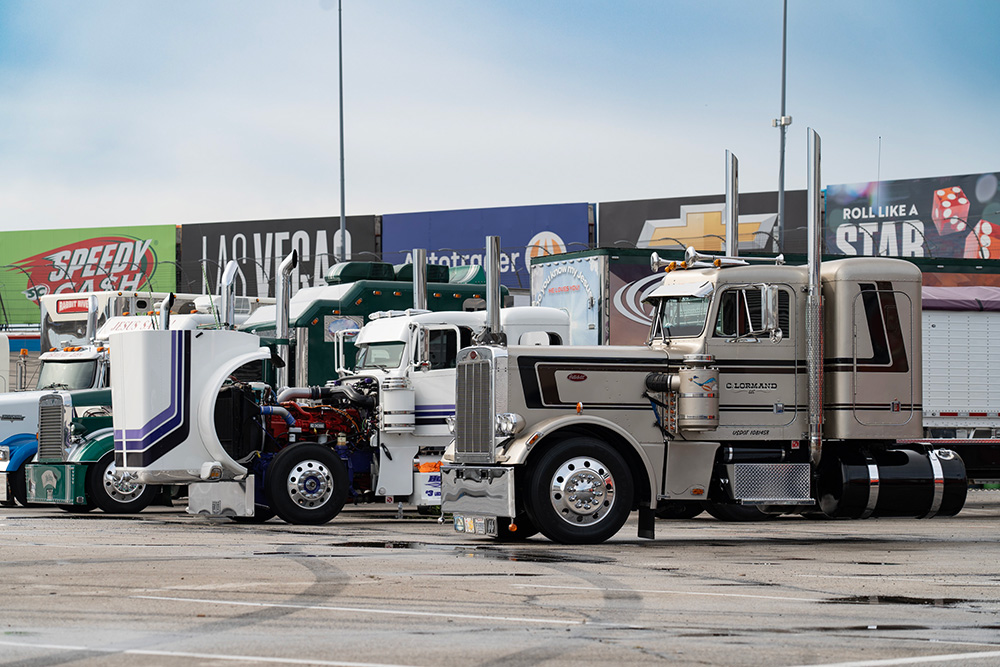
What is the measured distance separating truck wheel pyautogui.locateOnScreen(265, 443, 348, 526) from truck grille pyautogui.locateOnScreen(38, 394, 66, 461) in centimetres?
422

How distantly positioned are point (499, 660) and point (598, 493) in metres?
7.45

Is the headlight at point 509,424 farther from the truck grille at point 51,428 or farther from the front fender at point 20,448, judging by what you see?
the front fender at point 20,448

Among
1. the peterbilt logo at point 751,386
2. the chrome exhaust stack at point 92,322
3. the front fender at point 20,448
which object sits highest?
the chrome exhaust stack at point 92,322

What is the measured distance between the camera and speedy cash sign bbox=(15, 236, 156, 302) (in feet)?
178

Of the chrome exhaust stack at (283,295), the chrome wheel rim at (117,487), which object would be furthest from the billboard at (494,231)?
the chrome wheel rim at (117,487)

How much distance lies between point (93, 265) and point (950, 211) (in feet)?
102

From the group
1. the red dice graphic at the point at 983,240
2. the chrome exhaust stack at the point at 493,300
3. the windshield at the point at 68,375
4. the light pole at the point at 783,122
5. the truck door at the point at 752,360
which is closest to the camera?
the truck door at the point at 752,360

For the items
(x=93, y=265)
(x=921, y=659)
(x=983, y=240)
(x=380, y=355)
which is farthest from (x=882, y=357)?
(x=93, y=265)

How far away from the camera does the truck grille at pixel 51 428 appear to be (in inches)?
816

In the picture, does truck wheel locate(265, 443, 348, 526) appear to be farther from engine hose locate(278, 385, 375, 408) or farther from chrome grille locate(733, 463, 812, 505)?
chrome grille locate(733, 463, 812, 505)

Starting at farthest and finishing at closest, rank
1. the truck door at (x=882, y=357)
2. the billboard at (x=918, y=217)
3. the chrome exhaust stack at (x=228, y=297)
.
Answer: the billboard at (x=918, y=217) → the chrome exhaust stack at (x=228, y=297) → the truck door at (x=882, y=357)

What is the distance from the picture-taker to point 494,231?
51188 millimetres

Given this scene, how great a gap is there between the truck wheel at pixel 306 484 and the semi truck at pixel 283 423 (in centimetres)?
1

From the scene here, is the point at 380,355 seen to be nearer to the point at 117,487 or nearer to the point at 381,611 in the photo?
the point at 117,487
